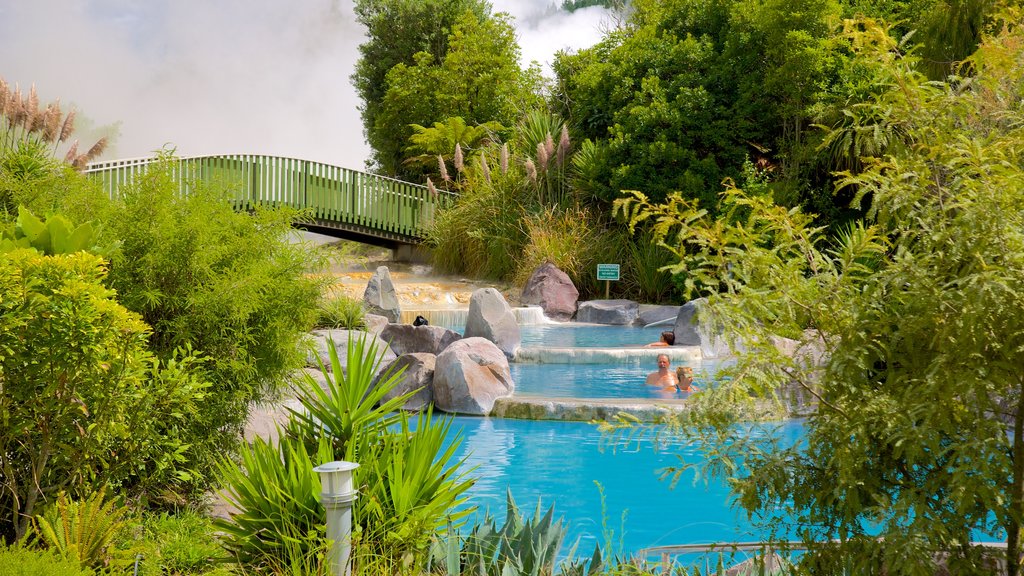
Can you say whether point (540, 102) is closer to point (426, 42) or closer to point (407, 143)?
point (407, 143)

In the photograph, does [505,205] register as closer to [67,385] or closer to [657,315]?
[657,315]

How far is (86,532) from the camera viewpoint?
279cm

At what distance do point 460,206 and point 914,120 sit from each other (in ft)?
51.9

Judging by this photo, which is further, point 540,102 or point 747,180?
point 540,102

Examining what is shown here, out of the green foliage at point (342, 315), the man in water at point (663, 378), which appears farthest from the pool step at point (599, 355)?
the green foliage at point (342, 315)

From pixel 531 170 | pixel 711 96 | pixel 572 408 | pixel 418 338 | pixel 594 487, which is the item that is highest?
pixel 711 96

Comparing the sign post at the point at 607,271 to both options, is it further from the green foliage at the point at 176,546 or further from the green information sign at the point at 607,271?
the green foliage at the point at 176,546

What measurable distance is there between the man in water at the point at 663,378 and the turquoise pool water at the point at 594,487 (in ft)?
5.91

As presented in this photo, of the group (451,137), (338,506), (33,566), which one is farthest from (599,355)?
(451,137)

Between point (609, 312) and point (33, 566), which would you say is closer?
point (33, 566)

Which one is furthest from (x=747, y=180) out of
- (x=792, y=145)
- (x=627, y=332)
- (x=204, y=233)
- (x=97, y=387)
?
(x=97, y=387)

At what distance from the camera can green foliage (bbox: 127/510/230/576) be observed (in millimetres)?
2889

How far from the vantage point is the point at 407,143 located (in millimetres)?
26594

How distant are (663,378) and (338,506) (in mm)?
6176
